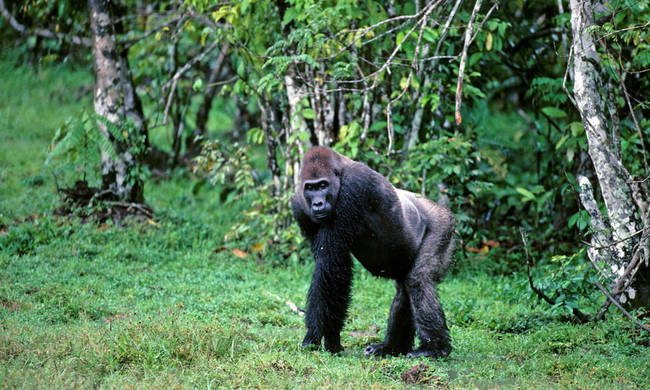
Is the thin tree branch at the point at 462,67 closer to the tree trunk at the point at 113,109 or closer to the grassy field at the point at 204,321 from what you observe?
the grassy field at the point at 204,321

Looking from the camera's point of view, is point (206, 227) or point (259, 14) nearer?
point (259, 14)

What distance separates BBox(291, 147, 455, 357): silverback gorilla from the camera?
5.09 metres

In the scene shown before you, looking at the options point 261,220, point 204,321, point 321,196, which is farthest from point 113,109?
point 321,196

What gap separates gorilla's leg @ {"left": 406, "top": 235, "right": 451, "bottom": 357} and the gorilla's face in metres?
0.87

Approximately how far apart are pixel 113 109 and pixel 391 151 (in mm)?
3539

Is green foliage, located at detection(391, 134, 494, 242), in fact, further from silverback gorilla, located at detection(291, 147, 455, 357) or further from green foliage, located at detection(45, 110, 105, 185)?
green foliage, located at detection(45, 110, 105, 185)

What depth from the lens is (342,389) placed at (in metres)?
4.05

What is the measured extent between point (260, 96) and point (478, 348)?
173 inches

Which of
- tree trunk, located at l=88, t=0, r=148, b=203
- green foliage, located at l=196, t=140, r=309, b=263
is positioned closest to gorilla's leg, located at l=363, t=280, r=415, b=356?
green foliage, located at l=196, t=140, r=309, b=263

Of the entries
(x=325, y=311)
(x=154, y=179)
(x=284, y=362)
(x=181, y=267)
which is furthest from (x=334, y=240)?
(x=154, y=179)

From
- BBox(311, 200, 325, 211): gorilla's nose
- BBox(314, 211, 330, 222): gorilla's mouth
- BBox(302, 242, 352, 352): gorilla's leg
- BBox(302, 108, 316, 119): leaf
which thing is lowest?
BBox(302, 242, 352, 352): gorilla's leg

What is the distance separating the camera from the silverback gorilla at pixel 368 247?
509 centimetres

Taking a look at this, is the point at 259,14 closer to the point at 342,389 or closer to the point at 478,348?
the point at 478,348

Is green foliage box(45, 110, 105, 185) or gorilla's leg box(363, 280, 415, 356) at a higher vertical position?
green foliage box(45, 110, 105, 185)
